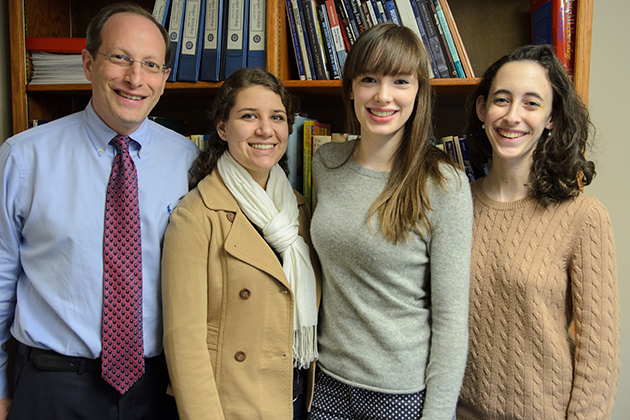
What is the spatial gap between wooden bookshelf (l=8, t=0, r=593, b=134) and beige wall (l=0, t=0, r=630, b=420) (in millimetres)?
128

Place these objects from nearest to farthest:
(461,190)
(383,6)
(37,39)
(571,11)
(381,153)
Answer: (461,190) < (381,153) < (571,11) < (383,6) < (37,39)

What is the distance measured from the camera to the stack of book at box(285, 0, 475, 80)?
5.09ft

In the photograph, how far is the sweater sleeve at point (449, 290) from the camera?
109cm

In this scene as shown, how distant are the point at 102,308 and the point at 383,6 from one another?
1361 mm

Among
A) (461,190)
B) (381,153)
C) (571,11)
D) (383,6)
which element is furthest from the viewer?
(383,6)

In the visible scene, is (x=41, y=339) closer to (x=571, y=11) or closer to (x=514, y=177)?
(x=514, y=177)

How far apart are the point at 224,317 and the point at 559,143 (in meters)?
1.07

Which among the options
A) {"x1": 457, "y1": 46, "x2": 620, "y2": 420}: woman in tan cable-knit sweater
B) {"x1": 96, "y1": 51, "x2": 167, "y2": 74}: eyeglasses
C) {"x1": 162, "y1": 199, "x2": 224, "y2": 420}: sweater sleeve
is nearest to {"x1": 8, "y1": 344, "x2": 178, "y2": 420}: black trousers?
{"x1": 162, "y1": 199, "x2": 224, "y2": 420}: sweater sleeve

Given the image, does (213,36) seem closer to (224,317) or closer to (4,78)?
(4,78)

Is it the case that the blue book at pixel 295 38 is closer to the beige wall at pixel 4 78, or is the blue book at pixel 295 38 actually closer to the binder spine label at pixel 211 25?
the binder spine label at pixel 211 25

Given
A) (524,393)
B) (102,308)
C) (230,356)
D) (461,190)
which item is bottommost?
(524,393)

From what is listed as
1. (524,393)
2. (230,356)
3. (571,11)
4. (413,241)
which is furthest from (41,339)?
(571,11)

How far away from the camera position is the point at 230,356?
1.18m

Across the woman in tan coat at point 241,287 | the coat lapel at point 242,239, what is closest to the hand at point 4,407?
the woman in tan coat at point 241,287
